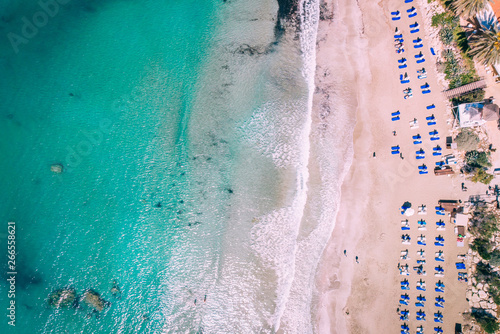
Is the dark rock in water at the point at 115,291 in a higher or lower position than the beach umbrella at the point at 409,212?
lower

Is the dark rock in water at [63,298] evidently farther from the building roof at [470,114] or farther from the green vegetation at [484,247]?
the building roof at [470,114]

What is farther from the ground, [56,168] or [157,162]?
[157,162]

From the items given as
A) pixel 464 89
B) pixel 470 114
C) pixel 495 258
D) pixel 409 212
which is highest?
pixel 464 89

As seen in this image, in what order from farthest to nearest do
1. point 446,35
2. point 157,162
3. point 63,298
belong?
1. point 446,35
2. point 157,162
3. point 63,298

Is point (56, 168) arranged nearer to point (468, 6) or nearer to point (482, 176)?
point (482, 176)

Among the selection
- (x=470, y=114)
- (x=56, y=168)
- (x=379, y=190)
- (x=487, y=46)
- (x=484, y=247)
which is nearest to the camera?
(x=487, y=46)

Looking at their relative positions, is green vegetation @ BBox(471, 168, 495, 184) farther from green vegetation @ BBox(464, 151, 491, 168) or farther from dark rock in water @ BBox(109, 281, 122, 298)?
dark rock in water @ BBox(109, 281, 122, 298)

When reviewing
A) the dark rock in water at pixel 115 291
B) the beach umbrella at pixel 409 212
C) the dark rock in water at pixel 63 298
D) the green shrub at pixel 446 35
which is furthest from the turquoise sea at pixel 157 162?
the green shrub at pixel 446 35

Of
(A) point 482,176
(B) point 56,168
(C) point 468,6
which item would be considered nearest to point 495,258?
(A) point 482,176
